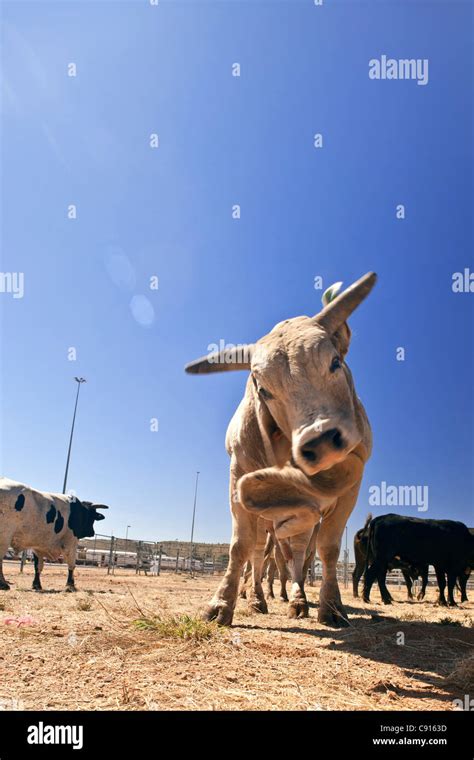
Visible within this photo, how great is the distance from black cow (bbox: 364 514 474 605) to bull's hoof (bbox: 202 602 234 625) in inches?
345

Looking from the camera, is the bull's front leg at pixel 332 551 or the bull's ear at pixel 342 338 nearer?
the bull's ear at pixel 342 338

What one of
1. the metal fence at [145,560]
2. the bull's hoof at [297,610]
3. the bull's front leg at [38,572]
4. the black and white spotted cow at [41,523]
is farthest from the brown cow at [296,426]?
the metal fence at [145,560]

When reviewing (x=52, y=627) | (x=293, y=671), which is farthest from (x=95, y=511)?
(x=293, y=671)

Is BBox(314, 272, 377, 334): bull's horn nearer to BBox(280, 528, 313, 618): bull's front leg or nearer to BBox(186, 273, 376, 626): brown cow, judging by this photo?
BBox(186, 273, 376, 626): brown cow

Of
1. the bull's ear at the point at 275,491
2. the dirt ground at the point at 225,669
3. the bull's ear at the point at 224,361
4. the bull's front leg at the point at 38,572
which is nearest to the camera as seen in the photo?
the dirt ground at the point at 225,669

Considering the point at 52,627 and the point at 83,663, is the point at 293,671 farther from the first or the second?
the point at 52,627

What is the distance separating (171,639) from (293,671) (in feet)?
3.79

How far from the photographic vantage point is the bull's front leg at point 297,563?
600cm

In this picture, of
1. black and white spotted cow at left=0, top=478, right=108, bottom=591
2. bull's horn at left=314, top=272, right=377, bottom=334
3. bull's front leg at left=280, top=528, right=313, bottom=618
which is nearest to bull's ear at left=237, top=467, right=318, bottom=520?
bull's horn at left=314, top=272, right=377, bottom=334

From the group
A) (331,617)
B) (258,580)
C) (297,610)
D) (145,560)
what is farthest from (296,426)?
(145,560)

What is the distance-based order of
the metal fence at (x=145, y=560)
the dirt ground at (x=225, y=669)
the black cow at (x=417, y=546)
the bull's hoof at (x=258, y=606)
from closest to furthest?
the dirt ground at (x=225, y=669) → the bull's hoof at (x=258, y=606) → the black cow at (x=417, y=546) → the metal fence at (x=145, y=560)

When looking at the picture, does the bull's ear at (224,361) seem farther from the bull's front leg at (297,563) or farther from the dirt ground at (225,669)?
the dirt ground at (225,669)

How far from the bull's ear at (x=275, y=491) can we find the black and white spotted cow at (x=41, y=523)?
412 inches
